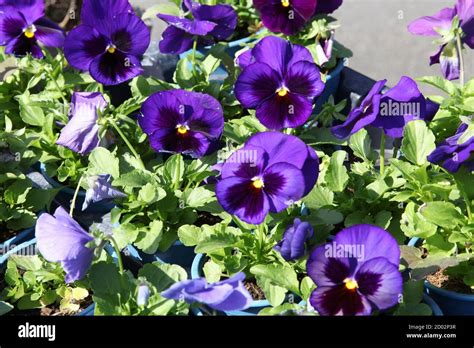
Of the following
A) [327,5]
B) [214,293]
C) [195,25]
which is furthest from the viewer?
[327,5]

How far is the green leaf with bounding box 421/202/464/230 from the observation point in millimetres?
1905

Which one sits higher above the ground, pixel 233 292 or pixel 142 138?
pixel 142 138

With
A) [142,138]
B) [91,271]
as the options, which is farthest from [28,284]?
[142,138]

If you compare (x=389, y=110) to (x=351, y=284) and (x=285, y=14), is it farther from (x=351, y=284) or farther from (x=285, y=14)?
(x=285, y=14)

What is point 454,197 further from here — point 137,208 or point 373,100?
point 137,208

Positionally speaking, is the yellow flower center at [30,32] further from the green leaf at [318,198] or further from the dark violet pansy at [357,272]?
the dark violet pansy at [357,272]

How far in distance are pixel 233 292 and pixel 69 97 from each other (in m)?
1.23

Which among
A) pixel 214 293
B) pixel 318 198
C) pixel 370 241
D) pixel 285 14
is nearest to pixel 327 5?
pixel 285 14

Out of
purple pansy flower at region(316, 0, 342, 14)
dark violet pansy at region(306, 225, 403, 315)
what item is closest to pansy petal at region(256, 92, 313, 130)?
dark violet pansy at region(306, 225, 403, 315)

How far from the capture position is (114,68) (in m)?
2.28

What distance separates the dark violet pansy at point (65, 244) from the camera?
171 centimetres

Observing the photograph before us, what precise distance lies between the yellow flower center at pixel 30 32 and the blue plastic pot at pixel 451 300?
127 centimetres

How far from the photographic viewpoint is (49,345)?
184cm

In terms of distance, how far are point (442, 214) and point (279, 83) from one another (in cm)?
45
